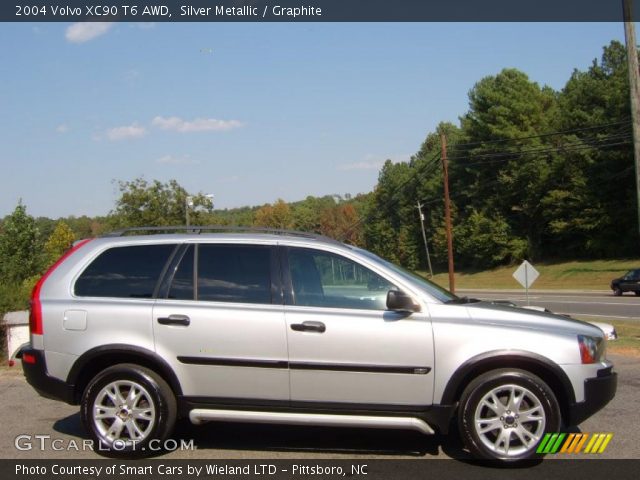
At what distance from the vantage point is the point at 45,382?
538cm

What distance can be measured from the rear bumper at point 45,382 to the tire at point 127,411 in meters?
0.17

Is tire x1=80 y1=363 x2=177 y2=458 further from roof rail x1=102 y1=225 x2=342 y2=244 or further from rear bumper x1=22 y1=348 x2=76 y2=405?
roof rail x1=102 y1=225 x2=342 y2=244

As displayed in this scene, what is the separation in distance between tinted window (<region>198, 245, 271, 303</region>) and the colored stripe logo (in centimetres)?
242

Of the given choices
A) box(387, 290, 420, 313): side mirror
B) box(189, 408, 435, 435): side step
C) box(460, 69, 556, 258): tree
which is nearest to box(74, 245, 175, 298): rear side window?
box(189, 408, 435, 435): side step

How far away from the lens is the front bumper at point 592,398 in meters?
4.96

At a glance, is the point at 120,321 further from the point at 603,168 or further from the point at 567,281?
the point at 603,168

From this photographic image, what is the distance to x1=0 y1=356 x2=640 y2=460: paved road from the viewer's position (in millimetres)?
5285

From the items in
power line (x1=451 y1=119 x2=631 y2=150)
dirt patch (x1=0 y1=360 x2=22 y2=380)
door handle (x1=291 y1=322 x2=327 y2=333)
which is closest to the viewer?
door handle (x1=291 y1=322 x2=327 y2=333)

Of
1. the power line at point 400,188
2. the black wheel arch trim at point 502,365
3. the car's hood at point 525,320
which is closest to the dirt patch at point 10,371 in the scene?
the black wheel arch trim at point 502,365

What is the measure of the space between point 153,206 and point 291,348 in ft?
101

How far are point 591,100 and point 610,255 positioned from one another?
1455 cm

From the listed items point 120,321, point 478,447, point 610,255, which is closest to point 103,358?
point 120,321

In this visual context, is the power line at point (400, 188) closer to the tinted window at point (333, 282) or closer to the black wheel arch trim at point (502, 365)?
the tinted window at point (333, 282)

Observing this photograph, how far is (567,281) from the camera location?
51.2m
